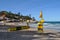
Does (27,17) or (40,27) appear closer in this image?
(40,27)

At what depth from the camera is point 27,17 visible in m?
162

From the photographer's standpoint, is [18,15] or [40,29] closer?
[40,29]

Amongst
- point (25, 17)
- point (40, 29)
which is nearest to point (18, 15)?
point (25, 17)

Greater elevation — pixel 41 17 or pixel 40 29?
pixel 41 17

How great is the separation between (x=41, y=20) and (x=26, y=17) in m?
135

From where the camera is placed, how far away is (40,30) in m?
26.5

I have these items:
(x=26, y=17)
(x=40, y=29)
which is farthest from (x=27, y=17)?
(x=40, y=29)

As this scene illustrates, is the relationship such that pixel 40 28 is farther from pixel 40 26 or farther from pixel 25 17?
pixel 25 17

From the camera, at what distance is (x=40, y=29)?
26.7 metres

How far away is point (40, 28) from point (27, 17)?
5337 inches

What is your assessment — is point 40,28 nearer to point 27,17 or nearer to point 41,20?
point 41,20

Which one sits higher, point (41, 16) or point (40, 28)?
point (41, 16)

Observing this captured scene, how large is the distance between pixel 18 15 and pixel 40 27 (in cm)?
12828

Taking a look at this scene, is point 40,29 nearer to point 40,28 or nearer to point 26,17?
point 40,28
